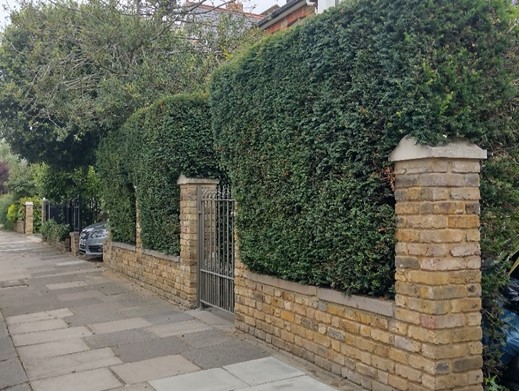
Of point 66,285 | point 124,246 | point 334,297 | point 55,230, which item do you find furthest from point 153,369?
point 55,230

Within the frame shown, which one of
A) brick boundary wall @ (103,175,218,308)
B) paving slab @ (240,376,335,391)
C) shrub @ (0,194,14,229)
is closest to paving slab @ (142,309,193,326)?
brick boundary wall @ (103,175,218,308)

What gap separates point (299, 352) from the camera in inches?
205

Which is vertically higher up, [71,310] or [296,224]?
[296,224]

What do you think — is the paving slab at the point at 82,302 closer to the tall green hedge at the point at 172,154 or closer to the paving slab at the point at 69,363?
the tall green hedge at the point at 172,154

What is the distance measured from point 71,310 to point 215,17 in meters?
9.13

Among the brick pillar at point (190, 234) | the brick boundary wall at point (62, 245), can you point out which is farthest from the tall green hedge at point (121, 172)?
the brick boundary wall at point (62, 245)

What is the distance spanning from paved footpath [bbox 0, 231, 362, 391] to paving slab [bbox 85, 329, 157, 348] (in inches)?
0.4

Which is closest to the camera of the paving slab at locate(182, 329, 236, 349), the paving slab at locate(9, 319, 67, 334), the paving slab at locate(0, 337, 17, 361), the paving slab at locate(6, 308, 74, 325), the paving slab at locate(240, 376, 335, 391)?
the paving slab at locate(240, 376, 335, 391)

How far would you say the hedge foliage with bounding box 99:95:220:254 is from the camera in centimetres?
822

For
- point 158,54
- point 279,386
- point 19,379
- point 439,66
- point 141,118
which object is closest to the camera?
point 439,66

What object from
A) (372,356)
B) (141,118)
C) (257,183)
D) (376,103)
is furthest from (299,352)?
(141,118)

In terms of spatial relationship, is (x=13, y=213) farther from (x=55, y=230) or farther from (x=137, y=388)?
(x=137, y=388)

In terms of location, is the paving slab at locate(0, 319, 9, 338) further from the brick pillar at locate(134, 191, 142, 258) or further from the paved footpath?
the brick pillar at locate(134, 191, 142, 258)

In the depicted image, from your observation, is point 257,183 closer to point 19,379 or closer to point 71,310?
point 19,379
